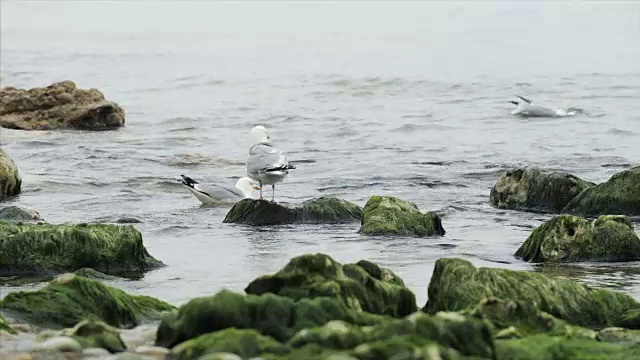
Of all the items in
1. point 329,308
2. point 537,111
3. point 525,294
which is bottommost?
point 525,294

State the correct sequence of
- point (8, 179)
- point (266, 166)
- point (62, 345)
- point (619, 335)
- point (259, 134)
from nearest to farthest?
point (62, 345) < point (619, 335) < point (266, 166) < point (8, 179) < point (259, 134)

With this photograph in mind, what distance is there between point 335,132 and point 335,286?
1652 cm

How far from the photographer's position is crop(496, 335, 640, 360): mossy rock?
525 cm

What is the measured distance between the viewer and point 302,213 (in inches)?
474

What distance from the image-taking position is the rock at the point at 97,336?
5.46 metres

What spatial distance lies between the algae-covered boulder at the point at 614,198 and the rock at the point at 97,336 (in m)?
7.34

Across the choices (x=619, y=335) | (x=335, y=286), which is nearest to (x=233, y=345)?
(x=335, y=286)

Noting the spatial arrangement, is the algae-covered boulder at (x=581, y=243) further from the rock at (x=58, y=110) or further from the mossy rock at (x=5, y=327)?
the rock at (x=58, y=110)

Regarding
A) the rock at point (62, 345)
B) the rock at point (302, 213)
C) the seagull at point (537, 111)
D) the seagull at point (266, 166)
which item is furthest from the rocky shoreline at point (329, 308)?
the seagull at point (537, 111)

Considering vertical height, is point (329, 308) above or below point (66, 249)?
above

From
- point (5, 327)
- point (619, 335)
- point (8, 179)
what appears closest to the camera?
point (5, 327)

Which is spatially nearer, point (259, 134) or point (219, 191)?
point (219, 191)

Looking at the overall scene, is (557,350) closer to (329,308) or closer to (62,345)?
(329,308)

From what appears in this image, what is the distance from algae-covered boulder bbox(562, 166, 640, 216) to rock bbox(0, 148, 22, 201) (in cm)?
642
